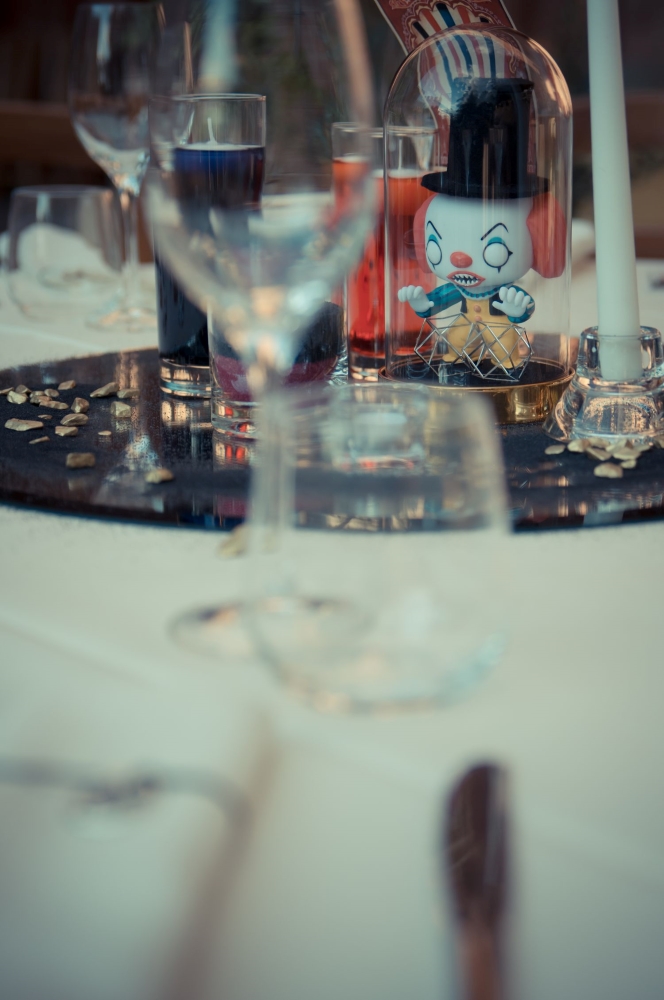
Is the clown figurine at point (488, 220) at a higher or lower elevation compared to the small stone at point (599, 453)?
higher

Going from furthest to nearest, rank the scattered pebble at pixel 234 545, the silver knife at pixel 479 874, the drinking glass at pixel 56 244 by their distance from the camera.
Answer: the drinking glass at pixel 56 244 → the scattered pebble at pixel 234 545 → the silver knife at pixel 479 874

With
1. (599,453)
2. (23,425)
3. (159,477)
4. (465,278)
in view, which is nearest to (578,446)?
(599,453)

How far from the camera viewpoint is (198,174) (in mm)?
462

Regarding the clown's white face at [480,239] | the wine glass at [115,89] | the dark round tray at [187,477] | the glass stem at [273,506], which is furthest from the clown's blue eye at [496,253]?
the wine glass at [115,89]

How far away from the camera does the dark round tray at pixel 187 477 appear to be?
547 millimetres

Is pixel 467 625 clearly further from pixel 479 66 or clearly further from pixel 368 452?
pixel 479 66

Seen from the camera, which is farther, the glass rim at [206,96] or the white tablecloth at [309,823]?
the glass rim at [206,96]

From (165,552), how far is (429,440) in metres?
0.18

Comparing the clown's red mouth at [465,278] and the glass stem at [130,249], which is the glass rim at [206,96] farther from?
the glass stem at [130,249]

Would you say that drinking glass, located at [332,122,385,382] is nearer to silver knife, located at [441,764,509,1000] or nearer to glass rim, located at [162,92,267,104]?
glass rim, located at [162,92,267,104]

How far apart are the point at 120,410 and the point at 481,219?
10.4 inches

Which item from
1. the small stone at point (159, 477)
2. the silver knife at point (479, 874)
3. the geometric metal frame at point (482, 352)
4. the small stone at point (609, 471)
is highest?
the geometric metal frame at point (482, 352)

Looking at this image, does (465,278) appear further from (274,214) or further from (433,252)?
(274,214)

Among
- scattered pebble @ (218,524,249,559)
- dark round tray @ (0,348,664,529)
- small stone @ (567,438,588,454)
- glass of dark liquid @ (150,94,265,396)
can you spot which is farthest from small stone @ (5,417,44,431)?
small stone @ (567,438,588,454)
